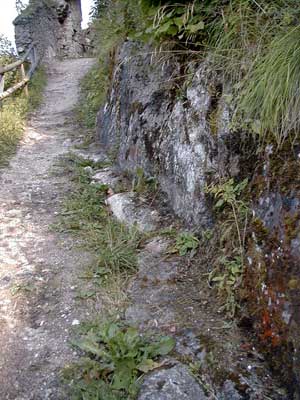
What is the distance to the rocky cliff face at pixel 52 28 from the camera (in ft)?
36.3

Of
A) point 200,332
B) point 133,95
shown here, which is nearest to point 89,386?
point 200,332

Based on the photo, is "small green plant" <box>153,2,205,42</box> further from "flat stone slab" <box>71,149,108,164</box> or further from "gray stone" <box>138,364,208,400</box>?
"gray stone" <box>138,364,208,400</box>

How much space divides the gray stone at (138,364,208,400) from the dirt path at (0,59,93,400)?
0.47 meters

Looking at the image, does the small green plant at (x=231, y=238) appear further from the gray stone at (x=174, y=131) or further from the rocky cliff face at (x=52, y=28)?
the rocky cliff face at (x=52, y=28)

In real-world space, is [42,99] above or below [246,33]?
below

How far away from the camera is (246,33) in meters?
2.71

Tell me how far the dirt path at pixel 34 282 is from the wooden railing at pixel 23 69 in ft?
8.11

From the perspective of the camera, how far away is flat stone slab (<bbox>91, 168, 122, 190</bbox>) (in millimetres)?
4109

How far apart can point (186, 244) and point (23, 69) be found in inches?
301

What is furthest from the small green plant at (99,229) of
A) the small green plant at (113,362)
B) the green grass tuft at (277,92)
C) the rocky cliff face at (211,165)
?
the green grass tuft at (277,92)

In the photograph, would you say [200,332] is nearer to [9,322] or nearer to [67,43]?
[9,322]

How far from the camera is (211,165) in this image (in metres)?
2.79

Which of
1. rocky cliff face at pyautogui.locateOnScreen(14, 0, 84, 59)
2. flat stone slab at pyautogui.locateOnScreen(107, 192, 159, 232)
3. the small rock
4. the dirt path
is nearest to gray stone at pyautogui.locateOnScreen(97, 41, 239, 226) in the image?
flat stone slab at pyautogui.locateOnScreen(107, 192, 159, 232)

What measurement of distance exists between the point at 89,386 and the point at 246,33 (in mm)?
2421
